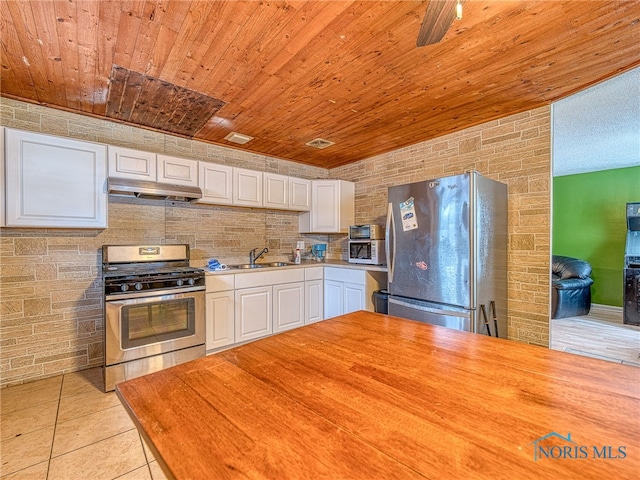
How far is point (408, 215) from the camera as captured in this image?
276 centimetres

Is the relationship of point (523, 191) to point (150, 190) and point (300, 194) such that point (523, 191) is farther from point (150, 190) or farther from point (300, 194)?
point (150, 190)

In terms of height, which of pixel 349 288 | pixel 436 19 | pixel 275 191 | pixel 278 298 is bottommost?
pixel 278 298

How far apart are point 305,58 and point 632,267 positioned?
4.17m

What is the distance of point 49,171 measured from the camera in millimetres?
2385

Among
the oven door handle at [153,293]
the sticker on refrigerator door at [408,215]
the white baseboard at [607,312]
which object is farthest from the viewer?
the white baseboard at [607,312]

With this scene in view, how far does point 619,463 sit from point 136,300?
113 inches

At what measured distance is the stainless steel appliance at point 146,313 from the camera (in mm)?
2393

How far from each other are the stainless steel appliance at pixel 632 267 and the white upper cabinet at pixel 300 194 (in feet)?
12.6

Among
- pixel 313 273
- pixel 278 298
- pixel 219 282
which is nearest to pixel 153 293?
pixel 219 282

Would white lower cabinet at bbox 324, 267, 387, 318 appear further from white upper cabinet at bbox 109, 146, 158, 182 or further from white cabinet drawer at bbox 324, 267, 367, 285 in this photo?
white upper cabinet at bbox 109, 146, 158, 182

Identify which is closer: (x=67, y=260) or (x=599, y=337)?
(x=67, y=260)

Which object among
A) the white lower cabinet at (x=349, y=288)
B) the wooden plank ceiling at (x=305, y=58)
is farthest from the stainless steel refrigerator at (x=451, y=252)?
the wooden plank ceiling at (x=305, y=58)

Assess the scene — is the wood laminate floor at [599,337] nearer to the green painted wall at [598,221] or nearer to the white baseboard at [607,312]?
the white baseboard at [607,312]

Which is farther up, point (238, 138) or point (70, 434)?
point (238, 138)
